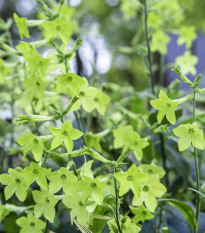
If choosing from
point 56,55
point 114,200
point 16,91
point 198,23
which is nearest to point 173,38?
point 16,91

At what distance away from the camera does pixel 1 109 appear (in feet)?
4.63

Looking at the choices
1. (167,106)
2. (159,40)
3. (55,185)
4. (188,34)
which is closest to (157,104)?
(167,106)

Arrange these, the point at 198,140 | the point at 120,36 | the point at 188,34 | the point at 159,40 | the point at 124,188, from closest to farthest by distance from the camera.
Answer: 1. the point at 124,188
2. the point at 198,140
3. the point at 159,40
4. the point at 188,34
5. the point at 120,36

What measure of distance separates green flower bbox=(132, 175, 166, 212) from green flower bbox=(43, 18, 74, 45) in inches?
18.0

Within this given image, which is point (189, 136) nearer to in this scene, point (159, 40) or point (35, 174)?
point (35, 174)

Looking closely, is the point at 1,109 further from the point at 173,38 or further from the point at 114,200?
the point at 173,38

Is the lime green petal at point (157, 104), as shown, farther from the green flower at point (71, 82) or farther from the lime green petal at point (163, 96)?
the green flower at point (71, 82)

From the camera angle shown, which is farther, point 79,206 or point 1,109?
Answer: point 1,109

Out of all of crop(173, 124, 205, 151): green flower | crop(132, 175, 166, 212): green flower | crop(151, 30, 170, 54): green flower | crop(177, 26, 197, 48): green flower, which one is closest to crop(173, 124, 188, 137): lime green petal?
crop(173, 124, 205, 151): green flower

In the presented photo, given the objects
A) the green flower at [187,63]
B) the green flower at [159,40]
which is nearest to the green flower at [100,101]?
the green flower at [159,40]

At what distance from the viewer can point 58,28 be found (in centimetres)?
92

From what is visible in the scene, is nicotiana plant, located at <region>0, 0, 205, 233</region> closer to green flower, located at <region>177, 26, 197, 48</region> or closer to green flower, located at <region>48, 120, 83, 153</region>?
green flower, located at <region>48, 120, 83, 153</region>

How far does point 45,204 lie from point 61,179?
4.0 inches

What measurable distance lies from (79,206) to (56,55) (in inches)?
15.6
